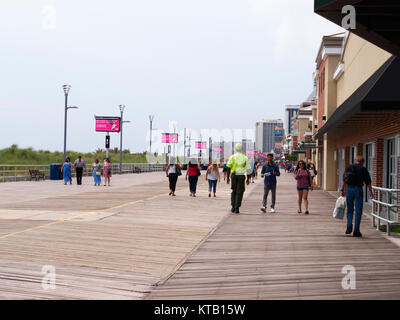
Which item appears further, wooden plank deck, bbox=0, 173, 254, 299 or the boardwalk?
wooden plank deck, bbox=0, 173, 254, 299

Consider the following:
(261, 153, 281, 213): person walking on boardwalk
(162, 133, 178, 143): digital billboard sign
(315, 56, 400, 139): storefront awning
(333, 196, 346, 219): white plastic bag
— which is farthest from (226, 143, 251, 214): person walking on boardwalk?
(162, 133, 178, 143): digital billboard sign

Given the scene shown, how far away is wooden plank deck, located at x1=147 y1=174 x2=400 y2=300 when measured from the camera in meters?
6.64

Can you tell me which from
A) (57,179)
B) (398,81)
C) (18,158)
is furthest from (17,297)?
(18,158)

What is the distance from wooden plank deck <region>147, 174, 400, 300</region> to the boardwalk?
A: 13 mm

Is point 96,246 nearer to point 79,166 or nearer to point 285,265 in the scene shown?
point 285,265

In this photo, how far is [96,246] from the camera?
392 inches

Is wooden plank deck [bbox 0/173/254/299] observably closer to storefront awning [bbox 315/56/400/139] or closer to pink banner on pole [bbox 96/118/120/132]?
storefront awning [bbox 315/56/400/139]

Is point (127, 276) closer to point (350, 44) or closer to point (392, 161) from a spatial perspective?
point (392, 161)

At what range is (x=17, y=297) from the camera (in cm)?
623

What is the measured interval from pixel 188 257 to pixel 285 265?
1.57 m

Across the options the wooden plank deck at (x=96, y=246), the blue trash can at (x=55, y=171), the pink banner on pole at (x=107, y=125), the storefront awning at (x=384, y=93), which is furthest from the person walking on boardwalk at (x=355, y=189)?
the pink banner on pole at (x=107, y=125)

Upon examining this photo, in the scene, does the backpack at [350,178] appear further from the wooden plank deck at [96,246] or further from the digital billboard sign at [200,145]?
the digital billboard sign at [200,145]

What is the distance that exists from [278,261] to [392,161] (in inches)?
425
